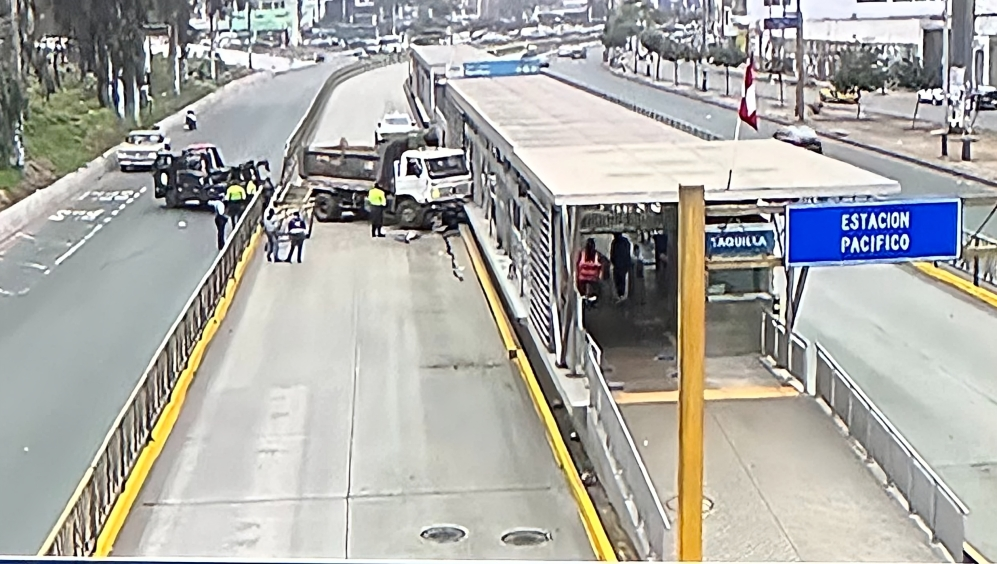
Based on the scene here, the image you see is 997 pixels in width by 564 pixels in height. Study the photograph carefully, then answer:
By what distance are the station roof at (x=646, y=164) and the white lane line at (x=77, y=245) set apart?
9.22ft

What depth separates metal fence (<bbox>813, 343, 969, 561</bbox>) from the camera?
3152 millimetres

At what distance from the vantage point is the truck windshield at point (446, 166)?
391 inches

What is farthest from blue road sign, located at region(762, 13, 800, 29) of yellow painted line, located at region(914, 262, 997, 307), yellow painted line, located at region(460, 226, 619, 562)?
yellow painted line, located at region(460, 226, 619, 562)

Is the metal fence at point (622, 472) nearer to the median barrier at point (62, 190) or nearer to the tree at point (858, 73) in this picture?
the median barrier at point (62, 190)

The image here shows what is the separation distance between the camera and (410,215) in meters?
9.55

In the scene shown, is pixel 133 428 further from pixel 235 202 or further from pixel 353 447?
pixel 235 202

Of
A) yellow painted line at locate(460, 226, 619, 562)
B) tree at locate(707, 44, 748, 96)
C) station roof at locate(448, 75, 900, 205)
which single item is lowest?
yellow painted line at locate(460, 226, 619, 562)

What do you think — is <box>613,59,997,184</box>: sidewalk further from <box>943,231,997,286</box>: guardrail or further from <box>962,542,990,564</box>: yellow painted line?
<box>962,542,990,564</box>: yellow painted line

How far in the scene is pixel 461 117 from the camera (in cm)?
1090

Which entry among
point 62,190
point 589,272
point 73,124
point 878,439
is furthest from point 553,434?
point 73,124

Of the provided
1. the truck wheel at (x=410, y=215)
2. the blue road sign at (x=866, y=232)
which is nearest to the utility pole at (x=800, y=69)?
the truck wheel at (x=410, y=215)

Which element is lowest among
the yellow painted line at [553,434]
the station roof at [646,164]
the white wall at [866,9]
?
the yellow painted line at [553,434]

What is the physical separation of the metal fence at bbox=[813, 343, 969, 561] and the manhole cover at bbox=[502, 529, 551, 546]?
34.1 inches

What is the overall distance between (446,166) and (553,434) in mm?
5822
